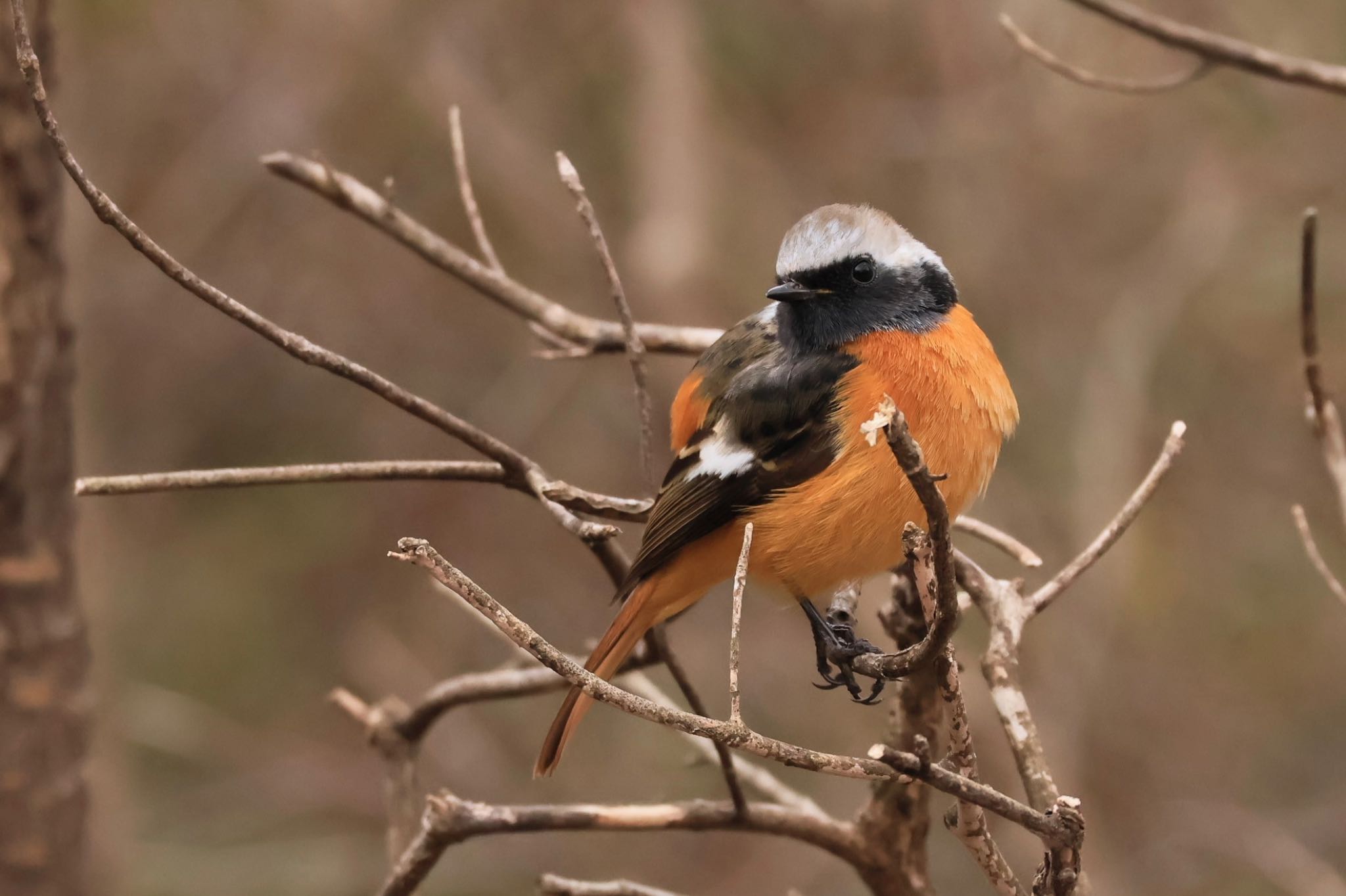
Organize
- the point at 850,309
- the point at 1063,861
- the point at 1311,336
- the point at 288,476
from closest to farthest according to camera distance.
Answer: the point at 1063,861
the point at 288,476
the point at 1311,336
the point at 850,309

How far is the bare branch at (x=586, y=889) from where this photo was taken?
2.17 m

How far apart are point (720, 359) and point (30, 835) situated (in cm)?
181

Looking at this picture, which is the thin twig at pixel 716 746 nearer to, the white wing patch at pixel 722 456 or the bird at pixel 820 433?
the bird at pixel 820 433

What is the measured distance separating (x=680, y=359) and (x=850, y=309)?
2.84 meters

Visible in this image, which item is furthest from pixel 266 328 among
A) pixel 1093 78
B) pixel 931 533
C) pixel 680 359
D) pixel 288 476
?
pixel 680 359

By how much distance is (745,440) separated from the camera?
9.91 feet

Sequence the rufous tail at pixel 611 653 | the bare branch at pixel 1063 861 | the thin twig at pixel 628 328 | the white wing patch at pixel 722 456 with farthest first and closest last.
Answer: the white wing patch at pixel 722 456 → the rufous tail at pixel 611 653 → the thin twig at pixel 628 328 → the bare branch at pixel 1063 861

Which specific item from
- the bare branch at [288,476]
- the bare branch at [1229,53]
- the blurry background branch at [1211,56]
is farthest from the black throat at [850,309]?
the bare branch at [288,476]

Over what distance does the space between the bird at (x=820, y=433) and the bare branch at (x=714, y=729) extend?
113cm

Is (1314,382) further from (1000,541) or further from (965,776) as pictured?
(965,776)

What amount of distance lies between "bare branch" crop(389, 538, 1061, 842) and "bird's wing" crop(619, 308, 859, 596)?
4.23 ft

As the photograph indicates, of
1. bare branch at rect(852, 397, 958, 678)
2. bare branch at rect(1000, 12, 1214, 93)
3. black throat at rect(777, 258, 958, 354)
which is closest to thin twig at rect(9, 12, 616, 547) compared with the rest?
bare branch at rect(852, 397, 958, 678)

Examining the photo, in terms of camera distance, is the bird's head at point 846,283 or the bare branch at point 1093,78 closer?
the bare branch at point 1093,78

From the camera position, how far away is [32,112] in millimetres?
2689
